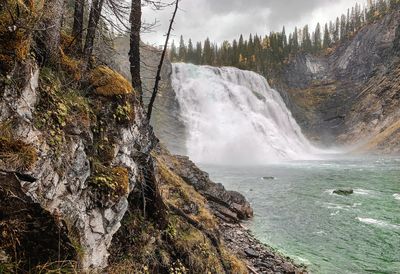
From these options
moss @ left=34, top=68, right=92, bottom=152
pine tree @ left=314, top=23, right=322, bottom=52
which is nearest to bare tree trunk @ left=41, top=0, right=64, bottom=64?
moss @ left=34, top=68, right=92, bottom=152

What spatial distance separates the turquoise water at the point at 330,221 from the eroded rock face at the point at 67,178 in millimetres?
8379

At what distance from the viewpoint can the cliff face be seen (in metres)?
69.7

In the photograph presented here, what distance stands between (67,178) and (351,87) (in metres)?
87.9

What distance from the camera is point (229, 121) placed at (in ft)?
176

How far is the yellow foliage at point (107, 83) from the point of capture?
6.95 m

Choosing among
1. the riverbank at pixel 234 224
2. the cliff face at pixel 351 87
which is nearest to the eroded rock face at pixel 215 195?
Answer: the riverbank at pixel 234 224

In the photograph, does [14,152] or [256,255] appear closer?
[14,152]

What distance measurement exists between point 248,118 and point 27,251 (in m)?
51.6

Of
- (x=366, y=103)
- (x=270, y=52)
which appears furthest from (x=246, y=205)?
(x=270, y=52)

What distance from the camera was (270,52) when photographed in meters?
114

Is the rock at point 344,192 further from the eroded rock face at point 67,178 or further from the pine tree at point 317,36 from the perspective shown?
the pine tree at point 317,36

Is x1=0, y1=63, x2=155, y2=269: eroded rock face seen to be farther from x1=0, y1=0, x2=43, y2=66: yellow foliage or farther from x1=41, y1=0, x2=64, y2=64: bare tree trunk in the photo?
x1=41, y1=0, x2=64, y2=64: bare tree trunk

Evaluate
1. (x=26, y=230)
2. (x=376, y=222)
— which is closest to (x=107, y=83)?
(x=26, y=230)

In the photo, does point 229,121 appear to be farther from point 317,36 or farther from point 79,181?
point 317,36
